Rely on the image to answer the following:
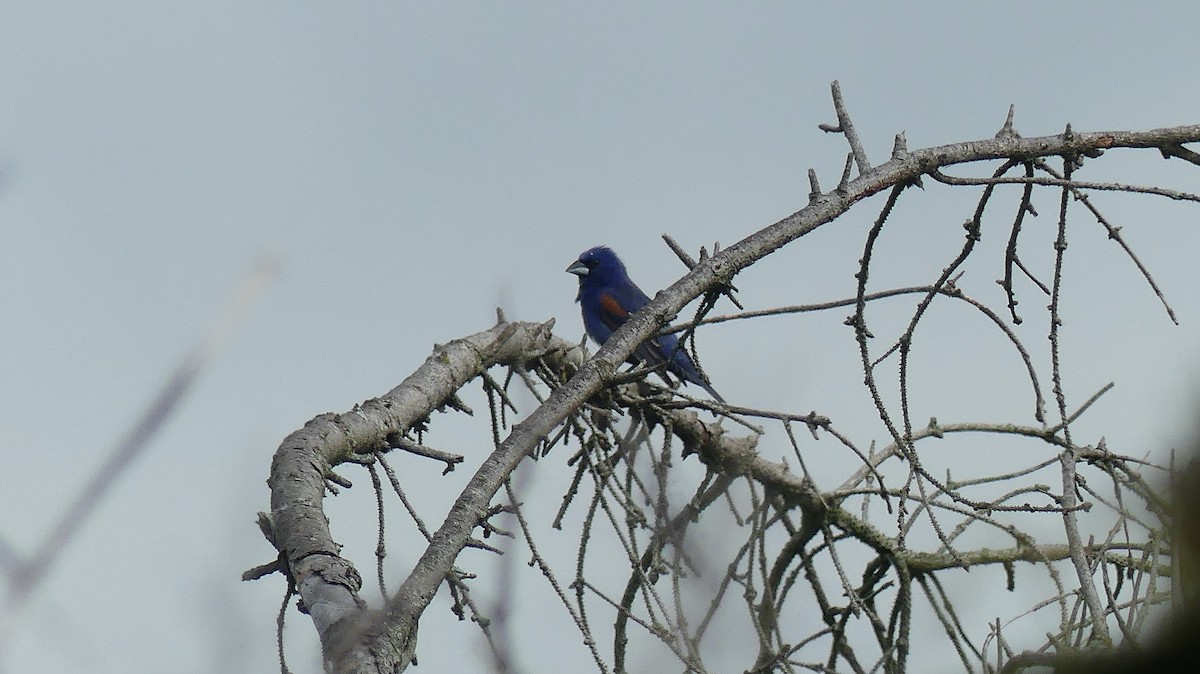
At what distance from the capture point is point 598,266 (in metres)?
10.4

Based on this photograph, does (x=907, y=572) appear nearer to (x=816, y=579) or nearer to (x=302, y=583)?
(x=816, y=579)

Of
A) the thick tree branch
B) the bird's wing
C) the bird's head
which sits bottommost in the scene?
the thick tree branch

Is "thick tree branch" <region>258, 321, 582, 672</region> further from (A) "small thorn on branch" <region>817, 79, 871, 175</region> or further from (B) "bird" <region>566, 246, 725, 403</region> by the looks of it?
(B) "bird" <region>566, 246, 725, 403</region>

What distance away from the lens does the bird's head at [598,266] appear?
1031 cm

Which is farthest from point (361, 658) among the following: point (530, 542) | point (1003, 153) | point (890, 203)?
point (1003, 153)

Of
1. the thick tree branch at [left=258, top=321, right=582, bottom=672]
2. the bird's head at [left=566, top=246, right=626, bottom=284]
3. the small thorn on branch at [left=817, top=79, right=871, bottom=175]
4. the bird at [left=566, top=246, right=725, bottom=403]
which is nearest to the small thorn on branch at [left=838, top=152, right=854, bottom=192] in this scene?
the small thorn on branch at [left=817, top=79, right=871, bottom=175]

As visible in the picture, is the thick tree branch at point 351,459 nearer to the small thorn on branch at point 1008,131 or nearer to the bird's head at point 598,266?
the small thorn on branch at point 1008,131

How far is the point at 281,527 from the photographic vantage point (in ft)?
8.03

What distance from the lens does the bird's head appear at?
1031 centimetres

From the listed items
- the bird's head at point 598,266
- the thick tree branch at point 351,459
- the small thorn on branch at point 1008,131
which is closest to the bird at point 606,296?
the bird's head at point 598,266

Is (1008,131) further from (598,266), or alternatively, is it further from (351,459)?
(598,266)

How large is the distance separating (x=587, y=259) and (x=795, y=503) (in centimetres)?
596

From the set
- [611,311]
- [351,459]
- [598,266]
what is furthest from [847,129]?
[598,266]

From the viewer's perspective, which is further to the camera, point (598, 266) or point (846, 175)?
point (598, 266)
